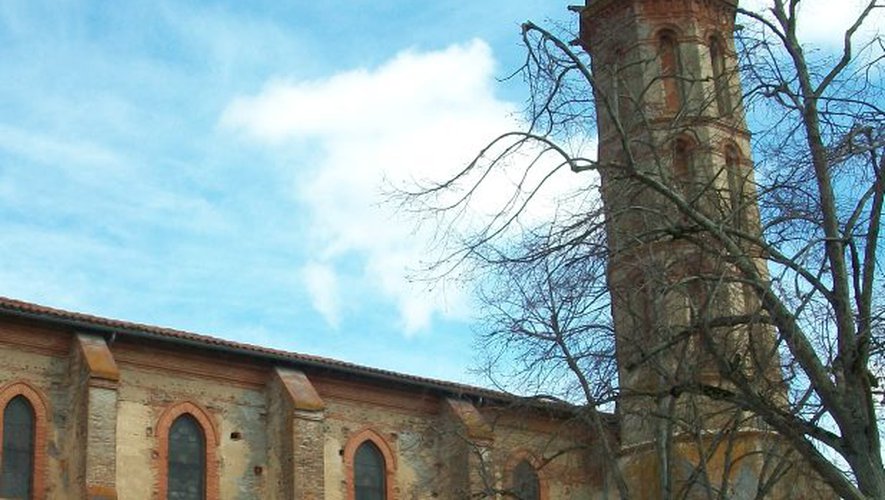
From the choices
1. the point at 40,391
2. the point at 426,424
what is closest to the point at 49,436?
the point at 40,391

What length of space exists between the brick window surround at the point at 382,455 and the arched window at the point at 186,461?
301cm

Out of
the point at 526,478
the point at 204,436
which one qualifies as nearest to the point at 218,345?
the point at 204,436

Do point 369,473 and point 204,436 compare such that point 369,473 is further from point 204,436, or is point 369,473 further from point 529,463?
point 529,463

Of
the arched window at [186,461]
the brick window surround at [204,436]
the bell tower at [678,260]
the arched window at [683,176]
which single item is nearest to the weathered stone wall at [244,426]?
the brick window surround at [204,436]

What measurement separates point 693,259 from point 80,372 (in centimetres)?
1210

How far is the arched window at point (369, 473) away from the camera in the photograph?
25938 mm

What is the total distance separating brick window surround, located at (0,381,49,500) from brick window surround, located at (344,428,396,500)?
6.04 m

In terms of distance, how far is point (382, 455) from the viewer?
26.4 metres

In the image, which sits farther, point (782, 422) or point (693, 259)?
point (693, 259)

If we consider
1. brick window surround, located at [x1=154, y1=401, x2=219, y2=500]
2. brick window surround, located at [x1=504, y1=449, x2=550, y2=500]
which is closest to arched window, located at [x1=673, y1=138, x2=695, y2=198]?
brick window surround, located at [x1=504, y1=449, x2=550, y2=500]

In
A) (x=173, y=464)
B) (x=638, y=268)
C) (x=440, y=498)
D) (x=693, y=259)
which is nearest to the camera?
(x=638, y=268)

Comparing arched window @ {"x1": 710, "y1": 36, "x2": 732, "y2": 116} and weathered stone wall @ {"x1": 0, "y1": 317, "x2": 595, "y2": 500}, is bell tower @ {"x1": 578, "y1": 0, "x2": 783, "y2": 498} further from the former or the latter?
weathered stone wall @ {"x1": 0, "y1": 317, "x2": 595, "y2": 500}

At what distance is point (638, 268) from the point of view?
43.9 feet

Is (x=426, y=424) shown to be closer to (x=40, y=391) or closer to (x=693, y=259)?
(x=40, y=391)
